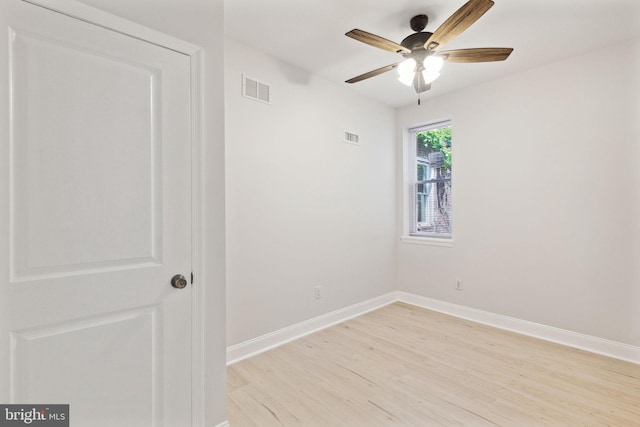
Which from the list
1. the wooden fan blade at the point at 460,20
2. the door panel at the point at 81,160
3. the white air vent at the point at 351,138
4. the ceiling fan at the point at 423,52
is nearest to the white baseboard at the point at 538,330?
the white air vent at the point at 351,138

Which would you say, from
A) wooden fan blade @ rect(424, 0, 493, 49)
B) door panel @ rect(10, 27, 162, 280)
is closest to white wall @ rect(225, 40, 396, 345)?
door panel @ rect(10, 27, 162, 280)

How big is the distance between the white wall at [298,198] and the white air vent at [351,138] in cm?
6

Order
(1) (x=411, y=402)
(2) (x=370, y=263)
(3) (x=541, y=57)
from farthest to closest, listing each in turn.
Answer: (2) (x=370, y=263)
(3) (x=541, y=57)
(1) (x=411, y=402)

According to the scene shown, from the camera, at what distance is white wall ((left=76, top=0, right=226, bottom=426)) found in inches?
64.1

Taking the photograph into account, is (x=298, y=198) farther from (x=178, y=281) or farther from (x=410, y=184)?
(x=410, y=184)

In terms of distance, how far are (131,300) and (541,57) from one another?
375cm

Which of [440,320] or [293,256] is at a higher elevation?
[293,256]

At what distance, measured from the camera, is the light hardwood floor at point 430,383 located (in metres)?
1.90

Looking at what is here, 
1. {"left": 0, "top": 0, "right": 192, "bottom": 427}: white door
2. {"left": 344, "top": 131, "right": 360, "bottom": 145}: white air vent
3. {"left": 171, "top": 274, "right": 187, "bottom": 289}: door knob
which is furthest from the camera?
{"left": 344, "top": 131, "right": 360, "bottom": 145}: white air vent

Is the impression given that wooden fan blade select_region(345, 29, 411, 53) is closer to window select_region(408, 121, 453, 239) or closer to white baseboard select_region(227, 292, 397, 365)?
window select_region(408, 121, 453, 239)

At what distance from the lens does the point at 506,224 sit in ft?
10.8

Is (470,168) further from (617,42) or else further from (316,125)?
(316,125)

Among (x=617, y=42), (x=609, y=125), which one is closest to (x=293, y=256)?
(x=609, y=125)

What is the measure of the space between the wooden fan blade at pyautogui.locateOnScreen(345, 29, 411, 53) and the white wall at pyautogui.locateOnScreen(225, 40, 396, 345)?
112 cm
